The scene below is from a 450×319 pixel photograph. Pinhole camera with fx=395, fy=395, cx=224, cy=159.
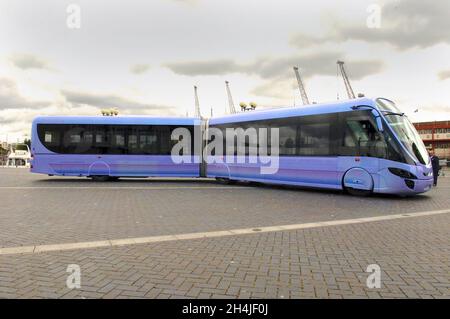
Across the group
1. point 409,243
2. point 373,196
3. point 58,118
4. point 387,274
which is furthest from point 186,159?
point 387,274

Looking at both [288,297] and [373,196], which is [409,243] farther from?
[373,196]

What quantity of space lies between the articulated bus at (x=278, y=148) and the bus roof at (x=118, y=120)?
0.16 feet

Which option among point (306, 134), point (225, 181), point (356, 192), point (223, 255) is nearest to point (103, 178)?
point (225, 181)

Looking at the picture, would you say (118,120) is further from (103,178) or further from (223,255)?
(223,255)

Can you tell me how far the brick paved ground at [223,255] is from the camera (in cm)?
431

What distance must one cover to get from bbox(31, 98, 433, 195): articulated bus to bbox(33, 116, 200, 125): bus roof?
0.16 feet

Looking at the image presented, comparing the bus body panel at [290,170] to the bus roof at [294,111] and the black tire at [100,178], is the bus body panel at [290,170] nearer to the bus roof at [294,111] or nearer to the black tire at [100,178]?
the bus roof at [294,111]

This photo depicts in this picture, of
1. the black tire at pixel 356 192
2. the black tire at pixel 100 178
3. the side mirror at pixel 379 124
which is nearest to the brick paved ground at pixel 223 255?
the black tire at pixel 356 192

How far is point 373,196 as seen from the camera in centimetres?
1353

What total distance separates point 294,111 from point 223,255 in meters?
10.4

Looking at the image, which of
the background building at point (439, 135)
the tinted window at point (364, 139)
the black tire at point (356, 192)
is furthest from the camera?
the background building at point (439, 135)

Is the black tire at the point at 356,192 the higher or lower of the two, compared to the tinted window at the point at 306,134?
lower
